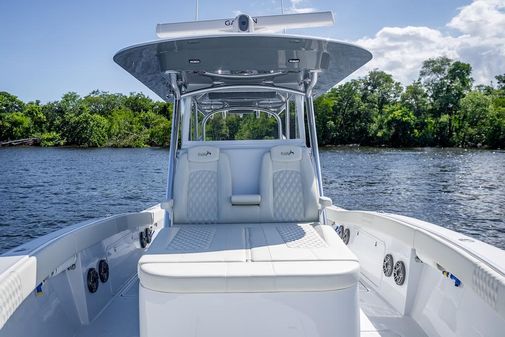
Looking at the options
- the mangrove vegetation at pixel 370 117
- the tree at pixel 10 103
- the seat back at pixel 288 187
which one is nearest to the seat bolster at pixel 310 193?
the seat back at pixel 288 187

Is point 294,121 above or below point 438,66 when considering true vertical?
below

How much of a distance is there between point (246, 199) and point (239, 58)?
1.10 metres

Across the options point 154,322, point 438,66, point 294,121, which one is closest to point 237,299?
point 154,322

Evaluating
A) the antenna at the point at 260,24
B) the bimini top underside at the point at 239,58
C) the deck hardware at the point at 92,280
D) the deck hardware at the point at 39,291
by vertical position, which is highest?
the antenna at the point at 260,24

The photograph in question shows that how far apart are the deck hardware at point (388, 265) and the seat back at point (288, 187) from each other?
645 mm

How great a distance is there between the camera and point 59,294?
8.73 feet

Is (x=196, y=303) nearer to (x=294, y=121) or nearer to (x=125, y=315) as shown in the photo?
(x=125, y=315)

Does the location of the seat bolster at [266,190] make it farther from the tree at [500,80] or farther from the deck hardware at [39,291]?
the tree at [500,80]

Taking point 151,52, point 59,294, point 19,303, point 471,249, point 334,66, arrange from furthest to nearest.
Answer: point 334,66
point 151,52
point 59,294
point 471,249
point 19,303

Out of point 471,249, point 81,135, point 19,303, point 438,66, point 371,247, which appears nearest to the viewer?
point 19,303

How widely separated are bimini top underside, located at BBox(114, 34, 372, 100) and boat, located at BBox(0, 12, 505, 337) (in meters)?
0.02

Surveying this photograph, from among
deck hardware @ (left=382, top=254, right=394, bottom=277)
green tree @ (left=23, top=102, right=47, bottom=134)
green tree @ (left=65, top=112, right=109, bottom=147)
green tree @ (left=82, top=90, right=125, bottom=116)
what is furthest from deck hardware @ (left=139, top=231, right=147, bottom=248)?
green tree @ (left=82, top=90, right=125, bottom=116)

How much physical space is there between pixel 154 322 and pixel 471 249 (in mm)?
1732

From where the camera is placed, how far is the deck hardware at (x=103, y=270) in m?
3.21
